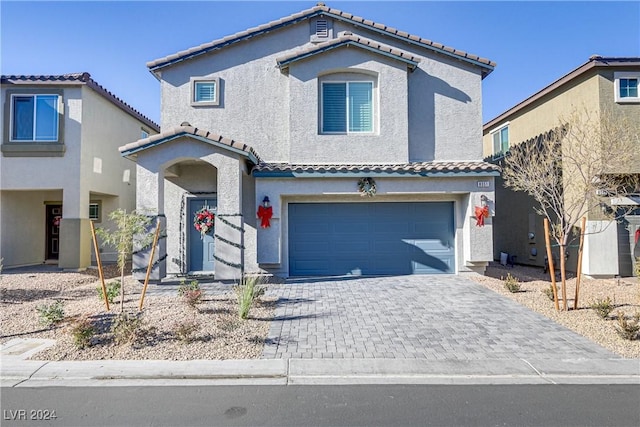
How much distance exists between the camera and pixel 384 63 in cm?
1188

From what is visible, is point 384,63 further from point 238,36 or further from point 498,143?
point 498,143

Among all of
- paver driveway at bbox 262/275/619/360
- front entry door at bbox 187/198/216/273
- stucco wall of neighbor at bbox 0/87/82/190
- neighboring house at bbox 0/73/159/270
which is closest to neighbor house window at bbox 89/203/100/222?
neighboring house at bbox 0/73/159/270

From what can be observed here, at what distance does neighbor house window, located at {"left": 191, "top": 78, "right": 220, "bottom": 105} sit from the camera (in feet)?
40.4

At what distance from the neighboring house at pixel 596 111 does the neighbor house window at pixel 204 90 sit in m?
11.0

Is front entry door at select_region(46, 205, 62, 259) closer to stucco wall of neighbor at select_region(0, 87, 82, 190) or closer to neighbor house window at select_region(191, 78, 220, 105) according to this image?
stucco wall of neighbor at select_region(0, 87, 82, 190)

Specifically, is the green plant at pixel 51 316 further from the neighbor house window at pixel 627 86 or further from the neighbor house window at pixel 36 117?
the neighbor house window at pixel 627 86

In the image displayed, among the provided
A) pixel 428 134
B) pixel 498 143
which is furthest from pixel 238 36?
pixel 498 143

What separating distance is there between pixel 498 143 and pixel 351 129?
33.3 ft

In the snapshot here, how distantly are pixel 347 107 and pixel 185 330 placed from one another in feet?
28.6

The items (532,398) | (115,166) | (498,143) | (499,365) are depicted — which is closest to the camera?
(532,398)

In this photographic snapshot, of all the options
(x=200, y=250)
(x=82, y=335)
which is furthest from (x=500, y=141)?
(x=82, y=335)

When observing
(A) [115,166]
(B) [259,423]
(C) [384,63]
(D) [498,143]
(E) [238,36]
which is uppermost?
(E) [238,36]

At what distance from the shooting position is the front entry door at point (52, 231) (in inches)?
639

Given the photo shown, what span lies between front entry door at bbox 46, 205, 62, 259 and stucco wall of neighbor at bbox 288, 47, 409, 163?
12081 mm
